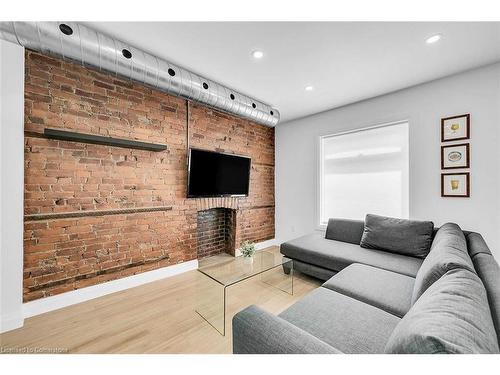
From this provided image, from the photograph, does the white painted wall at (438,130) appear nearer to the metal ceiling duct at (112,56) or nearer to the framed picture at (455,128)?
the framed picture at (455,128)

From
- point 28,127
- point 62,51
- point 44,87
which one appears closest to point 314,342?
point 62,51

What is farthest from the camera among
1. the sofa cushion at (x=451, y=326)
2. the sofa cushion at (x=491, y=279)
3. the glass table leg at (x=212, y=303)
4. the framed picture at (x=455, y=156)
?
the framed picture at (x=455, y=156)

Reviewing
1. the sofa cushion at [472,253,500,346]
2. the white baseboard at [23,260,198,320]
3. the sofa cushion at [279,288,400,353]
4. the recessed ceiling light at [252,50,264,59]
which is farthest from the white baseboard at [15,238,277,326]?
the sofa cushion at [472,253,500,346]

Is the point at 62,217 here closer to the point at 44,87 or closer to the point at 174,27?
the point at 44,87

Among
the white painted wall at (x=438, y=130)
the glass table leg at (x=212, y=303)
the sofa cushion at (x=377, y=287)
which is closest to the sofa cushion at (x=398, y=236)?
the white painted wall at (x=438, y=130)

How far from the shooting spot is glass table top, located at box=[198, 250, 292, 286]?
212 centimetres

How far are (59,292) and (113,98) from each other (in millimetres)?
2255

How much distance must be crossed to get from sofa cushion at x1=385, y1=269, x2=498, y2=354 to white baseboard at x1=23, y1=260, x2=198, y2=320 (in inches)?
111

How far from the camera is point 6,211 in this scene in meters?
1.84

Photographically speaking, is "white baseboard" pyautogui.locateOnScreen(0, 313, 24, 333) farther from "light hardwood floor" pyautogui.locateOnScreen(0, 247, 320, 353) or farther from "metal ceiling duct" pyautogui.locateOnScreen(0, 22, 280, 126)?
"metal ceiling duct" pyautogui.locateOnScreen(0, 22, 280, 126)

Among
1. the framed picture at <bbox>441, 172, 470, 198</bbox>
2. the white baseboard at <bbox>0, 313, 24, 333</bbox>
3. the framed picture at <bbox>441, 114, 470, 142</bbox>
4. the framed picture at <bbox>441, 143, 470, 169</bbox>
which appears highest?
the framed picture at <bbox>441, 114, 470, 142</bbox>

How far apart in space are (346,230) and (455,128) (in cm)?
188

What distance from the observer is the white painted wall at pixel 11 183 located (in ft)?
6.01

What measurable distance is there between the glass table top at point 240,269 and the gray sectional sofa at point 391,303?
1.66 ft
